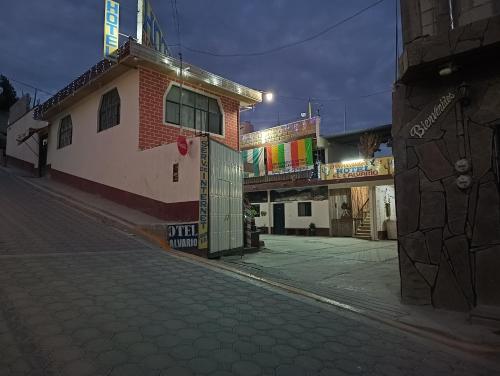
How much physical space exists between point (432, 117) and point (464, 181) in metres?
1.11

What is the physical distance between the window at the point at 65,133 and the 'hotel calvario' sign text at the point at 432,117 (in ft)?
54.4

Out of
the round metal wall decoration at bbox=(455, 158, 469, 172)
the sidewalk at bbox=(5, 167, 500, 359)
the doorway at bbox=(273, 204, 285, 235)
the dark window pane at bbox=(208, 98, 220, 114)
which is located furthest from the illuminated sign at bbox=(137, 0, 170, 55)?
the doorway at bbox=(273, 204, 285, 235)

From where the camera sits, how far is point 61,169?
18359 mm

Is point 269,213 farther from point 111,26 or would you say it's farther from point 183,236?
point 183,236

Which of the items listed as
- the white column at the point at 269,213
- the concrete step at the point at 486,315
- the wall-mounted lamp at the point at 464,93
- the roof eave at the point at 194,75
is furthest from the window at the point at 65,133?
the concrete step at the point at 486,315

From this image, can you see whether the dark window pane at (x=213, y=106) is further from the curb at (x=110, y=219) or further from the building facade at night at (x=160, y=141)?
the curb at (x=110, y=219)

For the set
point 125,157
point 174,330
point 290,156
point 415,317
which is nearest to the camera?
point 174,330

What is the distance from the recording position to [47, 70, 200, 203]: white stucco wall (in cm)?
1034

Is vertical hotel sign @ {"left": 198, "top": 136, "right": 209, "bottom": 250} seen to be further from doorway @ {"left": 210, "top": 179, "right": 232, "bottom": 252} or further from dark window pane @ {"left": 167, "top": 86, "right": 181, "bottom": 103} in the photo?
dark window pane @ {"left": 167, "top": 86, "right": 181, "bottom": 103}

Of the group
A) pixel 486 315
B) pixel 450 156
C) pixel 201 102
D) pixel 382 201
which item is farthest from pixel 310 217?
pixel 486 315

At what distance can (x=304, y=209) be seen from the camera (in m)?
22.4

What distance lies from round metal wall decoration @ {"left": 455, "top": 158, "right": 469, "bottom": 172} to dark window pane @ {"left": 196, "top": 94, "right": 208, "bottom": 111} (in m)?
11.3

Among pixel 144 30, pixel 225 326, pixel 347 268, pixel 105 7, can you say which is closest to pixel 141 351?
pixel 225 326

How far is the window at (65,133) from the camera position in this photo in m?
17.9
